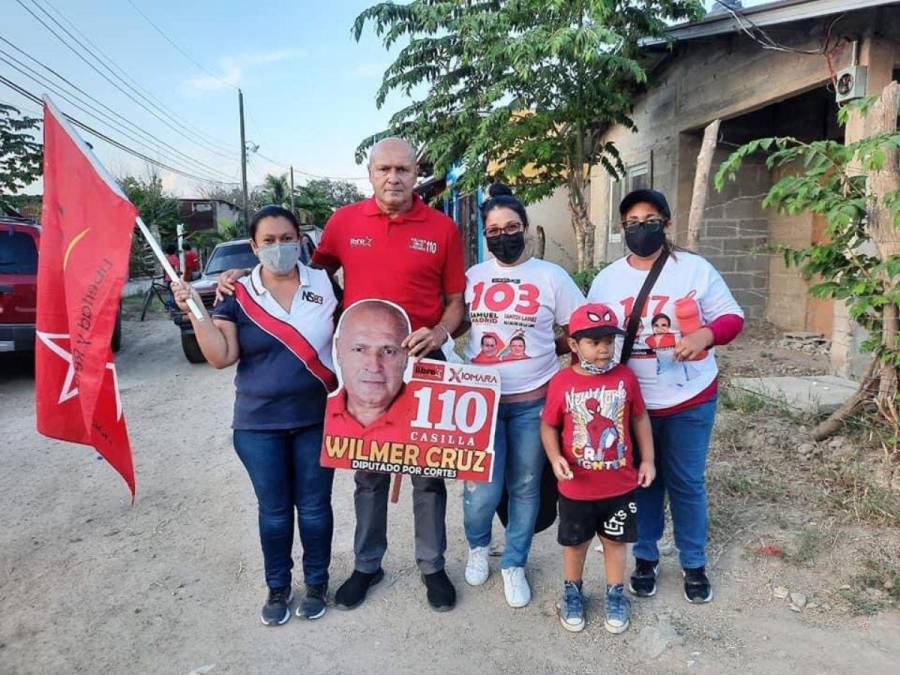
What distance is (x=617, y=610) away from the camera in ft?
8.90

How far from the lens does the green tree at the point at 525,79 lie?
679 centimetres

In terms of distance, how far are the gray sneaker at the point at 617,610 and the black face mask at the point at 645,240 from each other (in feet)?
4.78

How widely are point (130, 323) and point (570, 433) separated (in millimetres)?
13387

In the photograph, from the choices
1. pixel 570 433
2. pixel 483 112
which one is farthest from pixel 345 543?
pixel 483 112

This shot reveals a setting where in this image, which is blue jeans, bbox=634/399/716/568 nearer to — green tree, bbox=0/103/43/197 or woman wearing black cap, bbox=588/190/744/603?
woman wearing black cap, bbox=588/190/744/603

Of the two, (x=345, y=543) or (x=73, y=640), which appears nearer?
(x=73, y=640)

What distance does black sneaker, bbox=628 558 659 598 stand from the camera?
2.96m

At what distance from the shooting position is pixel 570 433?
260 cm

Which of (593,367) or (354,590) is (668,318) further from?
(354,590)

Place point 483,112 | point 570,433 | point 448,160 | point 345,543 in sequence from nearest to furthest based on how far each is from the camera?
point 570,433 < point 345,543 < point 483,112 < point 448,160

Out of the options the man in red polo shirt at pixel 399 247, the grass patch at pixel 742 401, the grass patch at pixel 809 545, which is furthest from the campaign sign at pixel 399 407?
the grass patch at pixel 742 401

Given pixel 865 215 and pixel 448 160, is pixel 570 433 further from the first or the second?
pixel 448 160

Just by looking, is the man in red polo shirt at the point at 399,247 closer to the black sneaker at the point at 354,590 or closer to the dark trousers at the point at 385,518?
the dark trousers at the point at 385,518

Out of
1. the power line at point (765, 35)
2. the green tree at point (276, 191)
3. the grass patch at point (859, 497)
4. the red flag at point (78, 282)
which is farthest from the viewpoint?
the green tree at point (276, 191)
